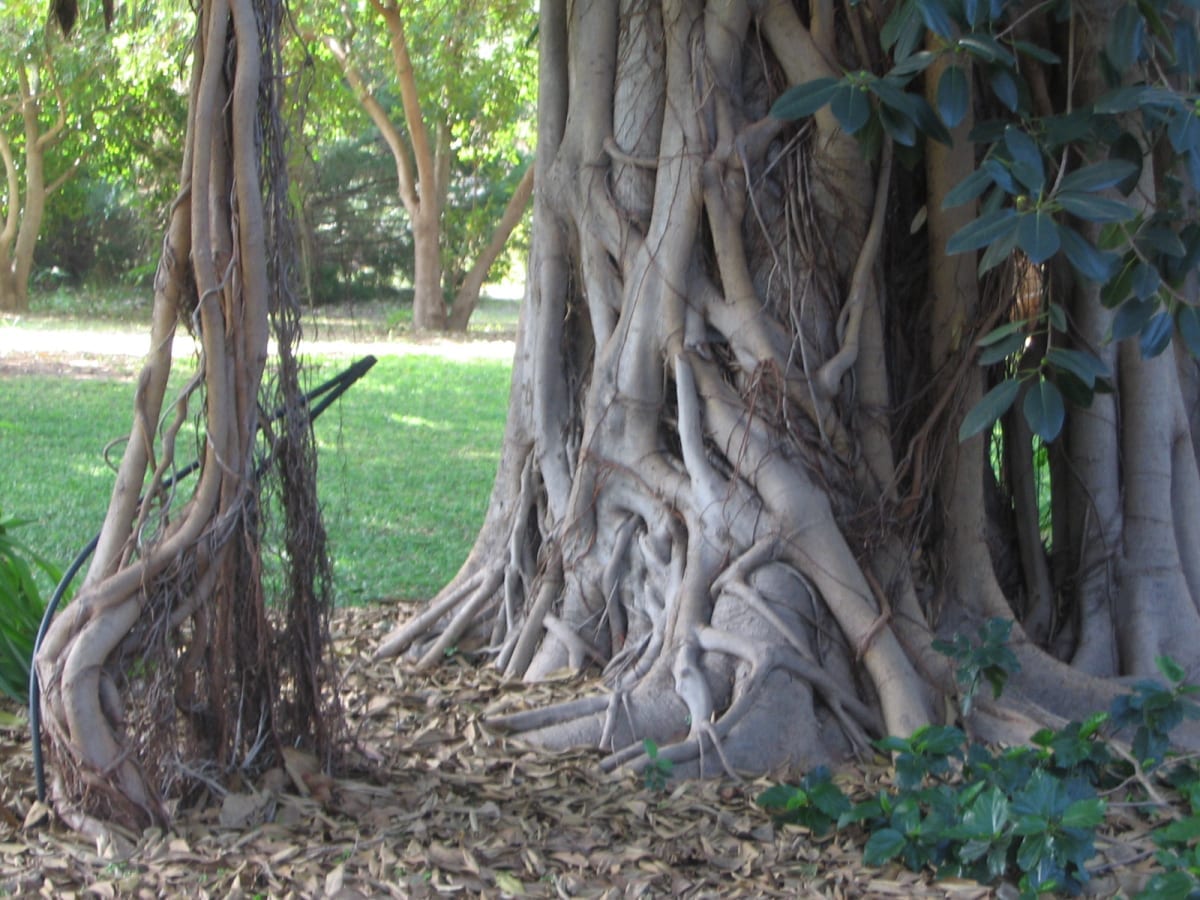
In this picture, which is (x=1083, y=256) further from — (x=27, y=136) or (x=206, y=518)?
(x=27, y=136)

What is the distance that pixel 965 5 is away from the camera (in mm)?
3646

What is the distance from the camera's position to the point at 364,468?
31.7ft

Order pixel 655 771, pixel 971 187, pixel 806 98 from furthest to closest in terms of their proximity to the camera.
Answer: pixel 655 771 < pixel 806 98 < pixel 971 187

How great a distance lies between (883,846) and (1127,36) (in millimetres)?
2237

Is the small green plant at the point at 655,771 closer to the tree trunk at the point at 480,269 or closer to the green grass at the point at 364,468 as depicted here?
the green grass at the point at 364,468

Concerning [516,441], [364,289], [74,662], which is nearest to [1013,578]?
[516,441]

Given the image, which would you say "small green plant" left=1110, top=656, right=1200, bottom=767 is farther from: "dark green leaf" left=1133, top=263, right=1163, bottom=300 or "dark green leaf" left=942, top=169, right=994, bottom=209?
"dark green leaf" left=942, top=169, right=994, bottom=209

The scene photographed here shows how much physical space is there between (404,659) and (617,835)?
174 centimetres

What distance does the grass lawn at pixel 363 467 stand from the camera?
282 inches

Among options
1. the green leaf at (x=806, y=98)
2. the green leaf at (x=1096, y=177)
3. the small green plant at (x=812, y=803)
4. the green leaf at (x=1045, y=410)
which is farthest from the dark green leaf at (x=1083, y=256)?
the small green plant at (x=812, y=803)

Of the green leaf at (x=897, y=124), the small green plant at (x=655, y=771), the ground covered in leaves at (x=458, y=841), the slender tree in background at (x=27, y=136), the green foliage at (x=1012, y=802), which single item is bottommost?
the ground covered in leaves at (x=458, y=841)

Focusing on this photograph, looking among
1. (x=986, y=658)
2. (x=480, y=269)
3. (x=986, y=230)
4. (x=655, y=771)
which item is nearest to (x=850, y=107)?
(x=986, y=230)

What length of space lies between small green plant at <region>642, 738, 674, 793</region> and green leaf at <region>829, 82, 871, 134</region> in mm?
1867

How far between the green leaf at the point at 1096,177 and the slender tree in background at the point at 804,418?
0.59 m
